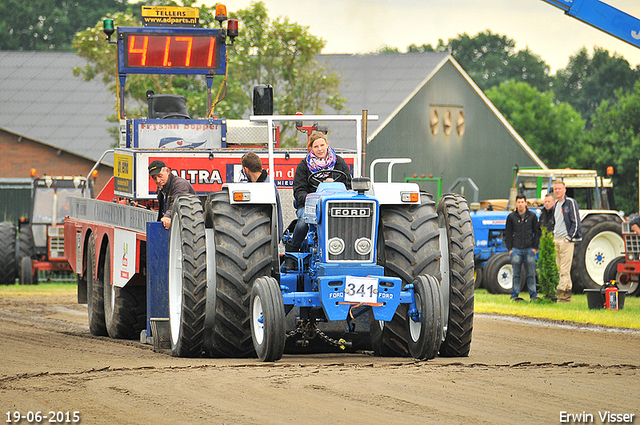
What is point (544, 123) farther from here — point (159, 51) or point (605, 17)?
point (159, 51)

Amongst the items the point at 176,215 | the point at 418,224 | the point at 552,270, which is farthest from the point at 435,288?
the point at 552,270

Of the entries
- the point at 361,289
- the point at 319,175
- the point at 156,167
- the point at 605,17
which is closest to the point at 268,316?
the point at 361,289

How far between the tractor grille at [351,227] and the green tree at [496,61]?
246 feet

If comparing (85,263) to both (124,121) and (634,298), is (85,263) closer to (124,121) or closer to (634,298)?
(124,121)

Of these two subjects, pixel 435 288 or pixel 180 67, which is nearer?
pixel 435 288

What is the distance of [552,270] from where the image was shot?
59.8ft

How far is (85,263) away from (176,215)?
451cm

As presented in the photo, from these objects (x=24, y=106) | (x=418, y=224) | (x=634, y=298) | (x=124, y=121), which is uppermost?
(x=24, y=106)

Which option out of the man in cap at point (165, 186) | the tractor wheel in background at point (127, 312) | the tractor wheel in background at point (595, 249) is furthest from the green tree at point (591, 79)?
the man in cap at point (165, 186)

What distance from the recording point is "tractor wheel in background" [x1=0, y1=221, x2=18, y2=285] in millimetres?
25625

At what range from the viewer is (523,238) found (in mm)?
19109

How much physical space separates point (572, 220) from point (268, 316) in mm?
11567

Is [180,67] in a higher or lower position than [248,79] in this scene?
lower

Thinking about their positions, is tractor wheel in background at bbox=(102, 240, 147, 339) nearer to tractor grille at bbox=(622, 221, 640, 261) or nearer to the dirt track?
the dirt track
